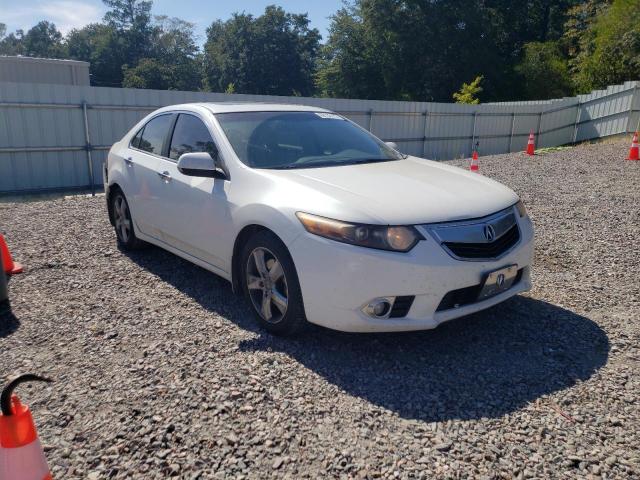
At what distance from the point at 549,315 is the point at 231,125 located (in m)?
2.88

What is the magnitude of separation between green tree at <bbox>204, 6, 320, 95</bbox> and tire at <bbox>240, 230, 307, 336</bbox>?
64.7 meters

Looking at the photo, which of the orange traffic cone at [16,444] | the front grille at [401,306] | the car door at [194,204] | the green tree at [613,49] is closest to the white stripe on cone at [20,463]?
the orange traffic cone at [16,444]

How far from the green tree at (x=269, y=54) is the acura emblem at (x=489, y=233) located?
213ft

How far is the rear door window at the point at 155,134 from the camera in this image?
4930 millimetres

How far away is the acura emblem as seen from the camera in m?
3.33

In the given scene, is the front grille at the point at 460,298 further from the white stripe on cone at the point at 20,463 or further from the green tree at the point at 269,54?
the green tree at the point at 269,54

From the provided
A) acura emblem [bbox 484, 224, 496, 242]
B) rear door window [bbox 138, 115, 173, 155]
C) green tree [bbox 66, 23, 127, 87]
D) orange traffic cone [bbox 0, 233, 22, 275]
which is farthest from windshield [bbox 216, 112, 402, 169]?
green tree [bbox 66, 23, 127, 87]

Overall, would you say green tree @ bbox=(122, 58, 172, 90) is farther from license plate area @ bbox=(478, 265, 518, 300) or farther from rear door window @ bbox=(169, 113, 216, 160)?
license plate area @ bbox=(478, 265, 518, 300)

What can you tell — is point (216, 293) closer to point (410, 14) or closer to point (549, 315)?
point (549, 315)

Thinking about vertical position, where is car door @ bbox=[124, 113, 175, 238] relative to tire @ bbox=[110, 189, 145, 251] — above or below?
above

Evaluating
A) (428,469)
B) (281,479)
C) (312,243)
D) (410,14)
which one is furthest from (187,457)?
(410,14)

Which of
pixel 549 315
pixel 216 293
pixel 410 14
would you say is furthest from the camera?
pixel 410 14

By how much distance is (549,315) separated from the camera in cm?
403

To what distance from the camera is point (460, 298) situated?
329cm
